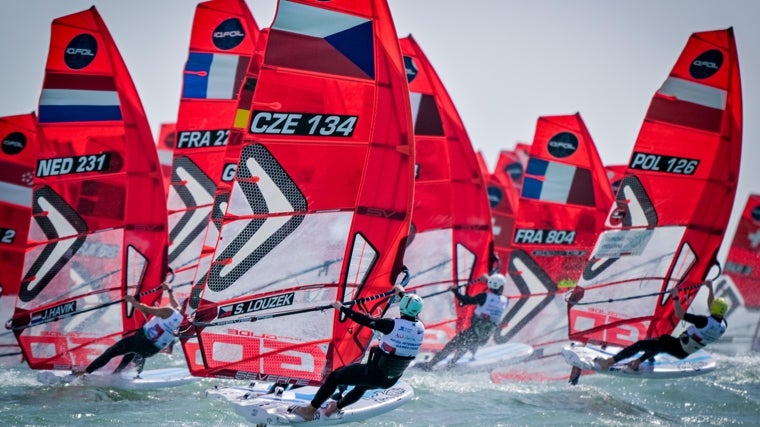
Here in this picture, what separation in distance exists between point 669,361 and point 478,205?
414 centimetres

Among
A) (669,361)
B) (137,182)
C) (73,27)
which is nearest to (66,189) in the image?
(137,182)

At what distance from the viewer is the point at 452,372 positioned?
1363 centimetres

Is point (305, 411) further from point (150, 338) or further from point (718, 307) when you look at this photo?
point (718, 307)

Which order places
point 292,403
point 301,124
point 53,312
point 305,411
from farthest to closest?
point 53,312 < point 301,124 < point 292,403 < point 305,411

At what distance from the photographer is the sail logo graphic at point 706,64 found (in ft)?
44.4

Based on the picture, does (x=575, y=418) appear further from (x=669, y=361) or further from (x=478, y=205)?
(x=478, y=205)

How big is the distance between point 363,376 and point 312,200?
72.1 inches

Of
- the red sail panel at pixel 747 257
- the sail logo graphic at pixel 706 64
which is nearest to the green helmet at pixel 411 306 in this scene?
the sail logo graphic at pixel 706 64

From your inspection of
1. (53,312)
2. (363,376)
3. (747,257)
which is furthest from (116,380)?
(747,257)

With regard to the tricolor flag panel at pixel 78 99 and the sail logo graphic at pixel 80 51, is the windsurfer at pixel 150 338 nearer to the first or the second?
the tricolor flag panel at pixel 78 99

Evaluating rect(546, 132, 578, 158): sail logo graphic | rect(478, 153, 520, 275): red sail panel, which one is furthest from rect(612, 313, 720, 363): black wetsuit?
rect(478, 153, 520, 275): red sail panel

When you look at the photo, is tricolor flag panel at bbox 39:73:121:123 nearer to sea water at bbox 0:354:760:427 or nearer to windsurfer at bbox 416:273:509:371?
sea water at bbox 0:354:760:427

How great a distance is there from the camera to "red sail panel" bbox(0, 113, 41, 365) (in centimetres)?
1386

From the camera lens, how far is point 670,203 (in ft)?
44.9
